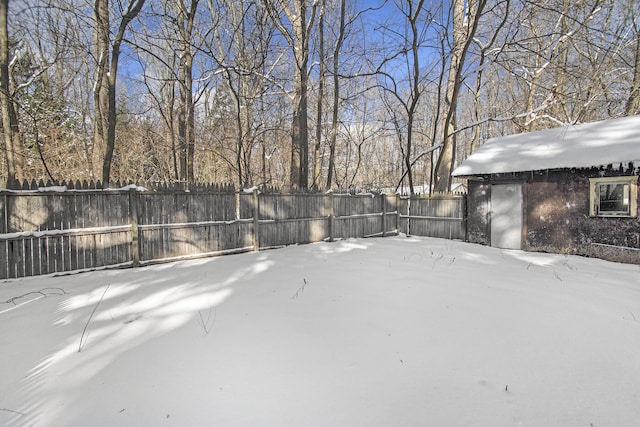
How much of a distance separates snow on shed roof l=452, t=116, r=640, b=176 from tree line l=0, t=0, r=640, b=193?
119cm

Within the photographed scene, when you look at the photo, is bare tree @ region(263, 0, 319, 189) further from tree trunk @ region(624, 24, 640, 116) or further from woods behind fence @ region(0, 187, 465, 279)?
tree trunk @ region(624, 24, 640, 116)

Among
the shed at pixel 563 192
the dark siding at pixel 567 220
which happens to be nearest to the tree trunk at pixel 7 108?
the shed at pixel 563 192

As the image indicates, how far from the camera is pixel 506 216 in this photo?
29.2ft

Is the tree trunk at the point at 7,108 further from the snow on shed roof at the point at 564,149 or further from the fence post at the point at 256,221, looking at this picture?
the snow on shed roof at the point at 564,149

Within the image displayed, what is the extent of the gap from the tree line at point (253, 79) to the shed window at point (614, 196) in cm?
289

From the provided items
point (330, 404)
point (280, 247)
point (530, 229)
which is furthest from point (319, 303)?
point (530, 229)

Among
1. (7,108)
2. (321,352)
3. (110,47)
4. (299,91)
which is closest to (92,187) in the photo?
(110,47)

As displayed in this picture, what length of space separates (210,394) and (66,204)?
517cm

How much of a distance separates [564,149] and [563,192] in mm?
1209

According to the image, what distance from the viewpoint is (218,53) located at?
12.8 metres

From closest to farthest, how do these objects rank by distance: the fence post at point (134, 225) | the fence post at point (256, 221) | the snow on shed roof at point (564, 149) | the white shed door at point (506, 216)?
the fence post at point (134, 225), the snow on shed roof at point (564, 149), the fence post at point (256, 221), the white shed door at point (506, 216)

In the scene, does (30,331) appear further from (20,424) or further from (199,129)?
(199,129)

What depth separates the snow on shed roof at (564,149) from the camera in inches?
281

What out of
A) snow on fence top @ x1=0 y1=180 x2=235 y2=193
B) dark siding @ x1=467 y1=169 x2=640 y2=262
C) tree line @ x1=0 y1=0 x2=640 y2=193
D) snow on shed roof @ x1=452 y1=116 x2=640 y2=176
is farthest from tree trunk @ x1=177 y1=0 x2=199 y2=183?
dark siding @ x1=467 y1=169 x2=640 y2=262
